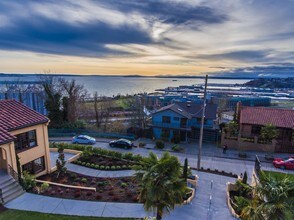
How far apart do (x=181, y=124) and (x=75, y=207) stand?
75.2ft

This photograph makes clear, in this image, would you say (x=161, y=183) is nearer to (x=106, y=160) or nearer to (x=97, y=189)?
(x=97, y=189)

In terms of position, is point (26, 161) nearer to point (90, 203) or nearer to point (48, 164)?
point (48, 164)

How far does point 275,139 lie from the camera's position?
2945 cm

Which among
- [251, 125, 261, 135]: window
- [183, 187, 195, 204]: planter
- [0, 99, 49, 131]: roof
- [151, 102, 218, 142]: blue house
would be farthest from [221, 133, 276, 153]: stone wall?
[0, 99, 49, 131]: roof

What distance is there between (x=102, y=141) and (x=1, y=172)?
1844 cm

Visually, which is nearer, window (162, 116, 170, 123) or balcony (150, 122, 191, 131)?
balcony (150, 122, 191, 131)

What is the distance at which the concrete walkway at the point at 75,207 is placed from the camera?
46.1 ft

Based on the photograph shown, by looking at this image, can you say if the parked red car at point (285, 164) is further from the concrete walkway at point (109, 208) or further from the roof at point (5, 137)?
the roof at point (5, 137)

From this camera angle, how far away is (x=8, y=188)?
15.5 metres

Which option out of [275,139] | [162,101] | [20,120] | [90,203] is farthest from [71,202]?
[162,101]

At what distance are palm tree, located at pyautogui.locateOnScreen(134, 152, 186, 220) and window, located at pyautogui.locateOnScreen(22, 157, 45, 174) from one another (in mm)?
13278

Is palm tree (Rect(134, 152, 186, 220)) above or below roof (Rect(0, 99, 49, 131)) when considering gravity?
below

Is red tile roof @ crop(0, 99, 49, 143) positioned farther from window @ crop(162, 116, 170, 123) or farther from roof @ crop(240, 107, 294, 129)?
roof @ crop(240, 107, 294, 129)

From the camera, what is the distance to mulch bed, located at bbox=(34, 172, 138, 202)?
1602 cm
